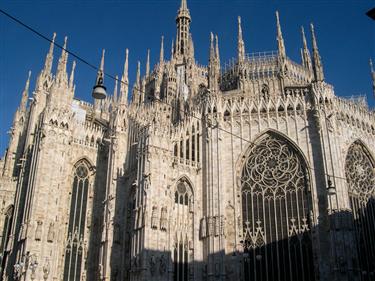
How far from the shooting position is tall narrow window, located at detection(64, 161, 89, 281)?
38.8 meters

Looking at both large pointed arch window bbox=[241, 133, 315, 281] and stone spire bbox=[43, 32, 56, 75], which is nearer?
large pointed arch window bbox=[241, 133, 315, 281]

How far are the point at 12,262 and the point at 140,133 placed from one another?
1529cm

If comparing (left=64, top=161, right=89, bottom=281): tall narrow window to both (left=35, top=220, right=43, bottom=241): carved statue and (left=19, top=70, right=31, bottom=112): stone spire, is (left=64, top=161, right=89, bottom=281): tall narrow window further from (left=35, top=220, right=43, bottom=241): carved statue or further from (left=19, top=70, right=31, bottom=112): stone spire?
(left=19, top=70, right=31, bottom=112): stone spire

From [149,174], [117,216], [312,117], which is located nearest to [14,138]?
[117,216]

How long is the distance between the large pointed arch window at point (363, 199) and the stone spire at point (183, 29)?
3293 centimetres

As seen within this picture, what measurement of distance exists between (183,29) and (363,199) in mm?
42330

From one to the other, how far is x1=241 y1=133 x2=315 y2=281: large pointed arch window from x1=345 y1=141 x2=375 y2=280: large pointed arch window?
3910mm

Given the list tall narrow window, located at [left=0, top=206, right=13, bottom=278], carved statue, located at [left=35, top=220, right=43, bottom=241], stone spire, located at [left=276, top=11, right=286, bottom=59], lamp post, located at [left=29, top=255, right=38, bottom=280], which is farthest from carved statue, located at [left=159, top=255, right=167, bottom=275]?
stone spire, located at [left=276, top=11, right=286, bottom=59]

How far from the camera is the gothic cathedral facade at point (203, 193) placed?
104 feet

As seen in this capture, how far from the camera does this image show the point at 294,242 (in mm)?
32125

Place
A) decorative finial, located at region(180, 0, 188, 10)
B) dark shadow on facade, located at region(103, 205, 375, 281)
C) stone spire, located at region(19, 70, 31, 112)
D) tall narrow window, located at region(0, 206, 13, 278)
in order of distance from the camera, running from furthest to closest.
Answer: decorative finial, located at region(180, 0, 188, 10)
stone spire, located at region(19, 70, 31, 112)
tall narrow window, located at region(0, 206, 13, 278)
dark shadow on facade, located at region(103, 205, 375, 281)

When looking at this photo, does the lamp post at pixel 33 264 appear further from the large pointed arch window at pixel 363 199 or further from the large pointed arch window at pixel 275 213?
the large pointed arch window at pixel 363 199

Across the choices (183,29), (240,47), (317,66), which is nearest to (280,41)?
(240,47)

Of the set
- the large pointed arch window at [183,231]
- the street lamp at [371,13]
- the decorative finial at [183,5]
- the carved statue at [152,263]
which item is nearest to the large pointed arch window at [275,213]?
the large pointed arch window at [183,231]
